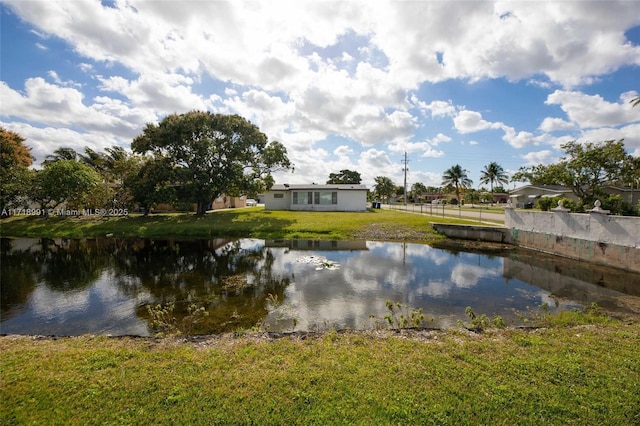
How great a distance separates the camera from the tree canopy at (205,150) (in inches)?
1000

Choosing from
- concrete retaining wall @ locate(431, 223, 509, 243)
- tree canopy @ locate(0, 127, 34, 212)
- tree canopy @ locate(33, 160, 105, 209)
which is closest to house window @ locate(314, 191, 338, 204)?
concrete retaining wall @ locate(431, 223, 509, 243)

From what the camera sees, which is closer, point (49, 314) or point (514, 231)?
point (49, 314)

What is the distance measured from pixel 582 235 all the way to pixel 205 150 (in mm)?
26744

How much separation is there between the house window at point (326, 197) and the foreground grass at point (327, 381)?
95.8 feet

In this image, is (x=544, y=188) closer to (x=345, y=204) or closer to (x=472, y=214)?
(x=472, y=214)

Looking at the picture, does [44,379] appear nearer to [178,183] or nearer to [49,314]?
[49,314]

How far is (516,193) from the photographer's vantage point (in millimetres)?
45562

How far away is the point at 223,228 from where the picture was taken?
866 inches

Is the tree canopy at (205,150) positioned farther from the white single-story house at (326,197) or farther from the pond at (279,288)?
the pond at (279,288)

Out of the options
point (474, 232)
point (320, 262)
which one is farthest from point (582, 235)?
point (320, 262)

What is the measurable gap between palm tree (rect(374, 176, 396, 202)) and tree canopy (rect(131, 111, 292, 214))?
1809 inches

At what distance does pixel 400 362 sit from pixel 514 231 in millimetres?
17257

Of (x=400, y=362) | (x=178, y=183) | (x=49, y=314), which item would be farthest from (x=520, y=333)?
(x=178, y=183)

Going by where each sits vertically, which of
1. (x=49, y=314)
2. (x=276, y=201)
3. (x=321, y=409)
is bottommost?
(x=49, y=314)
